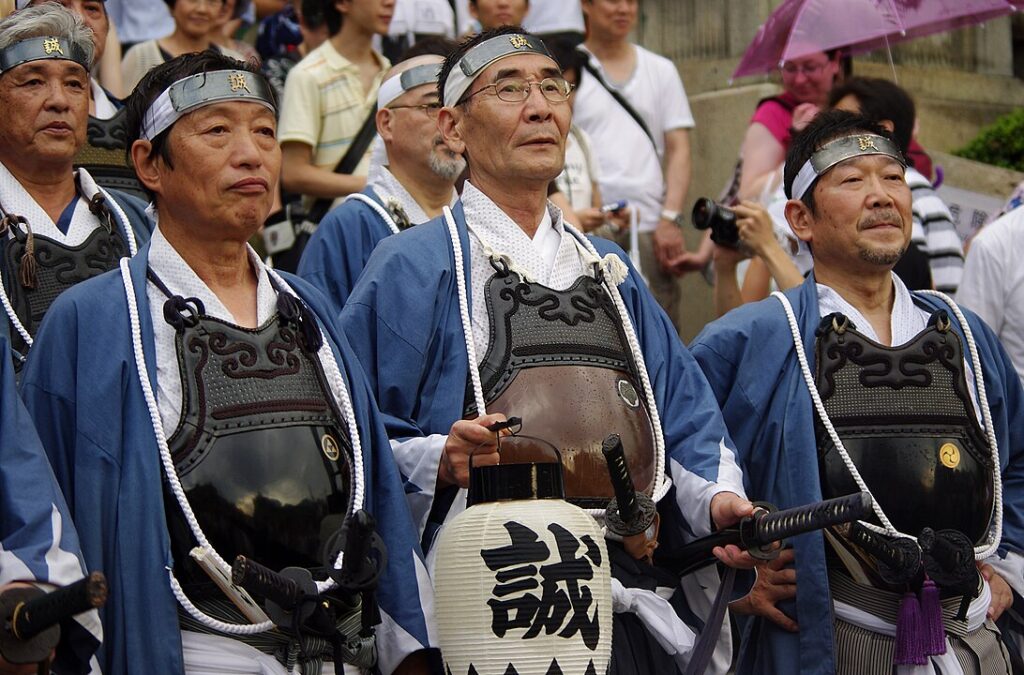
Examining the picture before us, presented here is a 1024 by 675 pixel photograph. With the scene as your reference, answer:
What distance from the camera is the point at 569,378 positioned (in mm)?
4648

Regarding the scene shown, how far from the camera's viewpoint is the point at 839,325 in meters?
5.36

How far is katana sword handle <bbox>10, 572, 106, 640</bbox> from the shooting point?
129 inches

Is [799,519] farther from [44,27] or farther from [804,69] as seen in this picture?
[804,69]

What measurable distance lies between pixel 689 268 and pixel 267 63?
222 cm

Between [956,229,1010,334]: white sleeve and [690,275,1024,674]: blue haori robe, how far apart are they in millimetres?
1142

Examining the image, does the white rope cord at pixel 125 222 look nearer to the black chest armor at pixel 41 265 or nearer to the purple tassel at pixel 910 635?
the black chest armor at pixel 41 265

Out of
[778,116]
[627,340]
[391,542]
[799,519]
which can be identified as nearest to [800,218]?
[627,340]

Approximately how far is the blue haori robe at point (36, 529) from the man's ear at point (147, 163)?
831mm

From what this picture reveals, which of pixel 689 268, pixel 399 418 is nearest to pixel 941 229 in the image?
pixel 689 268

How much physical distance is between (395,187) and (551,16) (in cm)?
291

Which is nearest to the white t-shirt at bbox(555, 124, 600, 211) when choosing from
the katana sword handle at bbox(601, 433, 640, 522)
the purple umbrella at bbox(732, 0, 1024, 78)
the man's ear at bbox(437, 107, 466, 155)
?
the purple umbrella at bbox(732, 0, 1024, 78)

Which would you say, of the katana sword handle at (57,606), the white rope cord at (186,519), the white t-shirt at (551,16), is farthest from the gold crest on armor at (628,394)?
the white t-shirt at (551,16)

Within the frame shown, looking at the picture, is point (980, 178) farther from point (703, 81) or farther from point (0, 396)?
point (0, 396)

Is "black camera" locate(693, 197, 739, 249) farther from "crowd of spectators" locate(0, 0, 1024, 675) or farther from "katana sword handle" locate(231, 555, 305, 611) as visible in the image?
"katana sword handle" locate(231, 555, 305, 611)
